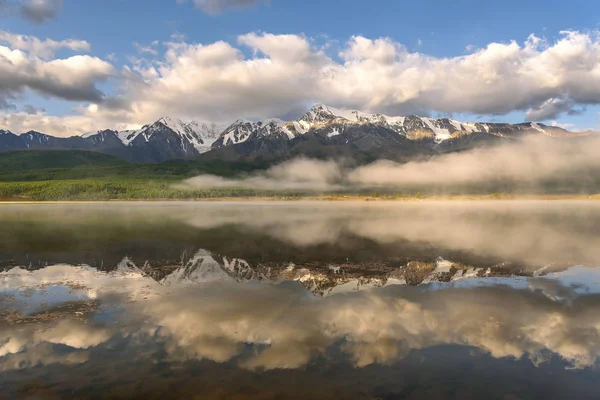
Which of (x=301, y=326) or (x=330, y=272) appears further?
(x=330, y=272)

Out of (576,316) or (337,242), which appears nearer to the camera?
(576,316)

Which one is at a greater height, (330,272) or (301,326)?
(301,326)

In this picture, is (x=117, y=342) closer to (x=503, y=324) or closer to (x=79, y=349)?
(x=79, y=349)

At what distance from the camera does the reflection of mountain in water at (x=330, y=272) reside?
2905cm

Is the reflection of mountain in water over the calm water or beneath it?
beneath

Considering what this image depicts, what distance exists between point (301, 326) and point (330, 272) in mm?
13712

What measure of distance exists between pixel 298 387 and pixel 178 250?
113 ft

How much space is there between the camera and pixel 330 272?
32.5m

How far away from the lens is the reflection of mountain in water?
2905 centimetres

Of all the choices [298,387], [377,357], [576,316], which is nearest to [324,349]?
[377,357]

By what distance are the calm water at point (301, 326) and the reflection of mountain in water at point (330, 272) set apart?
0.61ft

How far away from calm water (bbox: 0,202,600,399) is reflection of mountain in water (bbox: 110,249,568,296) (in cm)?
18

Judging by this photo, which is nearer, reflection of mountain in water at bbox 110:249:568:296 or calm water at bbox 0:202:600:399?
calm water at bbox 0:202:600:399

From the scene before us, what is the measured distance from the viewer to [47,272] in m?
32.3
